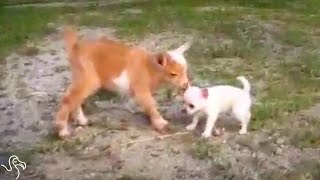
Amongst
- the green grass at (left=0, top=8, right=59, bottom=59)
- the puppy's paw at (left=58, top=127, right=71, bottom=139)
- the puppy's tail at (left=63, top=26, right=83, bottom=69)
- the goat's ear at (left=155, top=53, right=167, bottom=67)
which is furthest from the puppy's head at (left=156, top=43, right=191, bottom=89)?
the green grass at (left=0, top=8, right=59, bottom=59)

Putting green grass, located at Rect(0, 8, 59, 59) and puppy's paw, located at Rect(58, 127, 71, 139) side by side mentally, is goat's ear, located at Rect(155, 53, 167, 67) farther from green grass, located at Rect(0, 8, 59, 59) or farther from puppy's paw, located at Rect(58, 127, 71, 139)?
green grass, located at Rect(0, 8, 59, 59)

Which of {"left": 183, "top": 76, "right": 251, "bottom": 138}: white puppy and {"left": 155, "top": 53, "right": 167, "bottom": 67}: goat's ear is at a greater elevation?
{"left": 155, "top": 53, "right": 167, "bottom": 67}: goat's ear

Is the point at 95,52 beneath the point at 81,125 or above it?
above

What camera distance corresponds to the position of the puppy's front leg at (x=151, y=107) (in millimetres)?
5238

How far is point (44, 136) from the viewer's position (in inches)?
202

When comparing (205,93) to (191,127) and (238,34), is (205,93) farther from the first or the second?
(238,34)

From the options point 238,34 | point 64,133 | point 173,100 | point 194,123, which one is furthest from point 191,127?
point 238,34

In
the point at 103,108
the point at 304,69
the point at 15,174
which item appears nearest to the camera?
the point at 15,174

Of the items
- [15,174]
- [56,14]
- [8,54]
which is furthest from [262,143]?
[56,14]

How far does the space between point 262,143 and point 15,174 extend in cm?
133

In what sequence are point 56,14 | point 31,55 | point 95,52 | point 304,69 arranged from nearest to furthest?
point 95,52 < point 304,69 < point 31,55 < point 56,14

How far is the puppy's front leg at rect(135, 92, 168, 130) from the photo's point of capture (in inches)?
206

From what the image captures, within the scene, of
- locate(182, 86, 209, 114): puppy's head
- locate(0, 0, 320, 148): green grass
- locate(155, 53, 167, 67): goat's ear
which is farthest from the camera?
locate(0, 0, 320, 148): green grass

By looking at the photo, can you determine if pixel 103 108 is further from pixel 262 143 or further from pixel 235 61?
pixel 235 61
